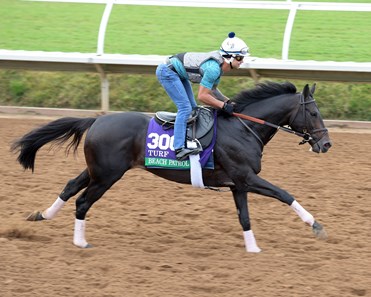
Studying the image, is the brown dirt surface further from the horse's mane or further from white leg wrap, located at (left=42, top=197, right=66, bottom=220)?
the horse's mane

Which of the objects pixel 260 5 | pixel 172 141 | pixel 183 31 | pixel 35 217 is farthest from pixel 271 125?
pixel 183 31

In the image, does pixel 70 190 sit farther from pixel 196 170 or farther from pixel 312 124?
pixel 312 124

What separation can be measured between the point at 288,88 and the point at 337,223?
1512 mm

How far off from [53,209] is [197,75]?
1899 millimetres

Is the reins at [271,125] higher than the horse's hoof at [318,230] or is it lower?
higher

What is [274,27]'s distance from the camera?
14.9 meters

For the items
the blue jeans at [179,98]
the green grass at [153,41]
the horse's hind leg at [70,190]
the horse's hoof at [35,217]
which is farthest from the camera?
the green grass at [153,41]

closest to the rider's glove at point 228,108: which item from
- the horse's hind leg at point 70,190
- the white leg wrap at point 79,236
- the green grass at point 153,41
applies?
the horse's hind leg at point 70,190

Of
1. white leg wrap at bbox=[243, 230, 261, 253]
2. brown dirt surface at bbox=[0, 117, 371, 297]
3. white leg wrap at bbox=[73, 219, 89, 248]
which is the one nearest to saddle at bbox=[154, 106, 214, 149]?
white leg wrap at bbox=[243, 230, 261, 253]

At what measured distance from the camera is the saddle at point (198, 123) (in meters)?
6.88

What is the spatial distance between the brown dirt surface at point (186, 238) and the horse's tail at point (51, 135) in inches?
27.0

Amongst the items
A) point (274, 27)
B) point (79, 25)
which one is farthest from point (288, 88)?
point (79, 25)

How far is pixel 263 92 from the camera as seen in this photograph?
23.4 feet

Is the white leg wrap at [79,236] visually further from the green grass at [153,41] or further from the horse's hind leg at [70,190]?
the green grass at [153,41]
